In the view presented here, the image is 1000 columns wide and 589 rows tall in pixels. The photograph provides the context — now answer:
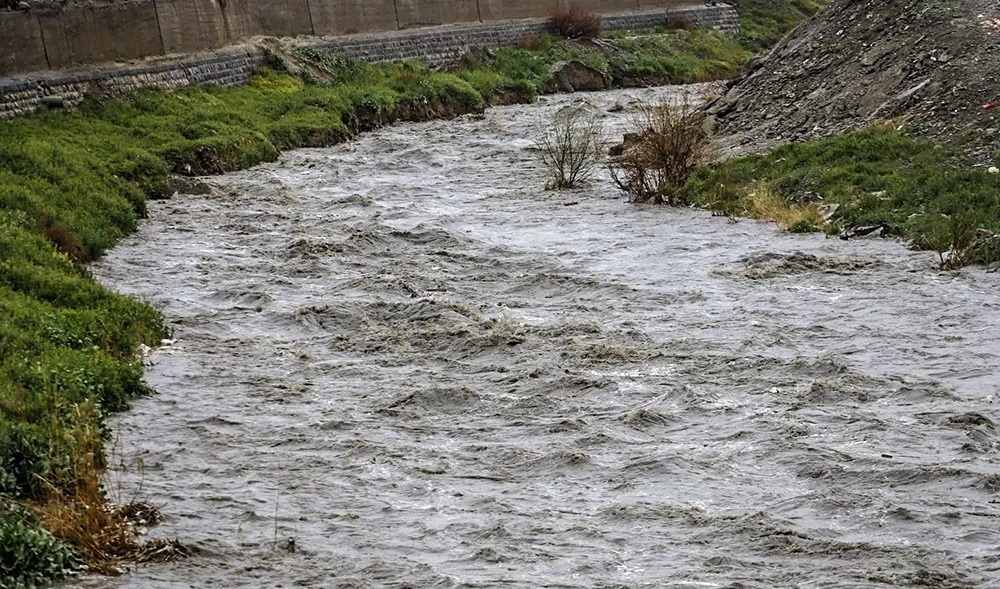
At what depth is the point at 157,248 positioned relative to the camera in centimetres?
2084

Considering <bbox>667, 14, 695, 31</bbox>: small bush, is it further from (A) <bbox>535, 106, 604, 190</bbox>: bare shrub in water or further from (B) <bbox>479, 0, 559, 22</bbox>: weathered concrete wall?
(A) <bbox>535, 106, 604, 190</bbox>: bare shrub in water

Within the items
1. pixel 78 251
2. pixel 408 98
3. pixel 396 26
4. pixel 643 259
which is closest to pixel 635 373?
pixel 643 259

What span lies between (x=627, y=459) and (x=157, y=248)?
35.4 feet

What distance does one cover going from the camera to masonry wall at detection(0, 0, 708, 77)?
28234 mm

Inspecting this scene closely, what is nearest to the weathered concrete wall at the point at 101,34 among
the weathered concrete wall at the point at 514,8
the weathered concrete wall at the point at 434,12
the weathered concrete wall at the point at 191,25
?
the weathered concrete wall at the point at 191,25

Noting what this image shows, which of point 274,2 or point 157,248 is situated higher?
point 274,2

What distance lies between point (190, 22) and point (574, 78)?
1382cm

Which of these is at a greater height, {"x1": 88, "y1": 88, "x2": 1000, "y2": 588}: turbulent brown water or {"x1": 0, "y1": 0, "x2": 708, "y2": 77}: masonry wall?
{"x1": 0, "y1": 0, "x2": 708, "y2": 77}: masonry wall

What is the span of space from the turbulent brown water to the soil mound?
13.7 feet

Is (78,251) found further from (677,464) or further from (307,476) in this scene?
(677,464)

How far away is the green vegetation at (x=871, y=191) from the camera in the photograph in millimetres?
18828

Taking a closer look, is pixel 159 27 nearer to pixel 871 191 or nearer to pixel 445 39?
pixel 445 39

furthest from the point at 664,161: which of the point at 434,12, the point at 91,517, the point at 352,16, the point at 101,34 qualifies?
the point at 434,12

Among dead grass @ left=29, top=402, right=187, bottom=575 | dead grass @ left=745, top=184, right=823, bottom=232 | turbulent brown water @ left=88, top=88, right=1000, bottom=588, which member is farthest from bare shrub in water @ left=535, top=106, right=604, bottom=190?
dead grass @ left=29, top=402, right=187, bottom=575
